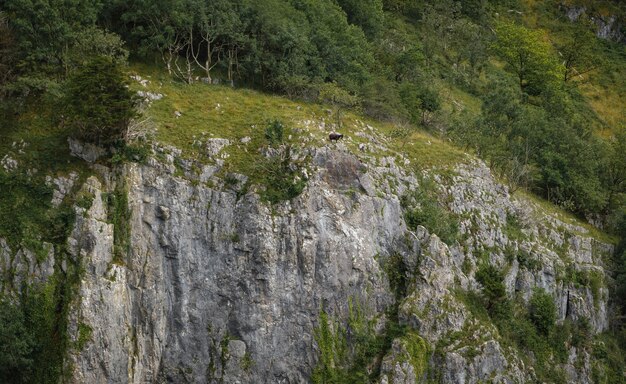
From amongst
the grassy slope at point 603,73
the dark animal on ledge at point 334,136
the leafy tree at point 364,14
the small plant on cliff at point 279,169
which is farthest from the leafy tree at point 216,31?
the grassy slope at point 603,73

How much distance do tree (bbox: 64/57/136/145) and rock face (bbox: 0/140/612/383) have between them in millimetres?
3258

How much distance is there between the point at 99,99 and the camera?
3809cm

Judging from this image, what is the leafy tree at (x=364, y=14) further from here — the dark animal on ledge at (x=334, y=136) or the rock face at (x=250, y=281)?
the rock face at (x=250, y=281)

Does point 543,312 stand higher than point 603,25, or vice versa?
point 603,25

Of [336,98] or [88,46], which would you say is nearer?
[88,46]

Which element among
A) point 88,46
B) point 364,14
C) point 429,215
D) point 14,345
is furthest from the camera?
point 364,14

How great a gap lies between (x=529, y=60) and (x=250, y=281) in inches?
2117

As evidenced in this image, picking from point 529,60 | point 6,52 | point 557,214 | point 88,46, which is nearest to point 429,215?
point 557,214

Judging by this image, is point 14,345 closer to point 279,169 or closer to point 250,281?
point 250,281

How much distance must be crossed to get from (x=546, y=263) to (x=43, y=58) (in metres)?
38.6

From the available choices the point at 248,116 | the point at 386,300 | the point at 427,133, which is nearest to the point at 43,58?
the point at 248,116

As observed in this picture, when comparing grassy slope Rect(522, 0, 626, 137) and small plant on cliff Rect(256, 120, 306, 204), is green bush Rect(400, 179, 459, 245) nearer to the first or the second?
small plant on cliff Rect(256, 120, 306, 204)

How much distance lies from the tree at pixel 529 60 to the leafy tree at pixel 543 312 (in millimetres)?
36862

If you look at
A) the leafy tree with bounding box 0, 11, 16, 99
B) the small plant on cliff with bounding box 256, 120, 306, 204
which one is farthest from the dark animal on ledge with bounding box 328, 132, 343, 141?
the leafy tree with bounding box 0, 11, 16, 99
